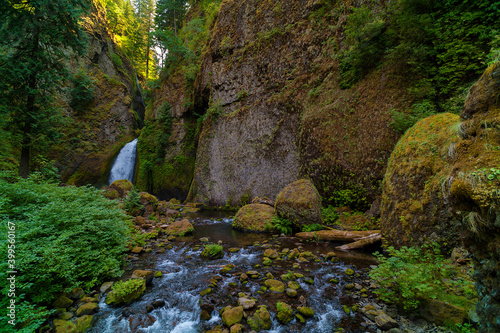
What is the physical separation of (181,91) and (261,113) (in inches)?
494

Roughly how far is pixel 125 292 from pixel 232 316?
2.36m

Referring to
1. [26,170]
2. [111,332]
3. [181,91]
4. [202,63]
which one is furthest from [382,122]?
[181,91]

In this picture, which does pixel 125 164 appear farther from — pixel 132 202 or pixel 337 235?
pixel 337 235

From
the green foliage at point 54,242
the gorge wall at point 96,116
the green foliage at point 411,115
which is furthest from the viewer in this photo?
the gorge wall at point 96,116

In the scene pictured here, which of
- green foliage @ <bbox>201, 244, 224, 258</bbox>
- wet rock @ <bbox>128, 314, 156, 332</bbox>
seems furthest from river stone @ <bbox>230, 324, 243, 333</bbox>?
green foliage @ <bbox>201, 244, 224, 258</bbox>

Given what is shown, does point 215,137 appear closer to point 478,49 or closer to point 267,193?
point 267,193

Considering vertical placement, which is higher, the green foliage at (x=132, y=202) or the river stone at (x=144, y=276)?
the green foliage at (x=132, y=202)

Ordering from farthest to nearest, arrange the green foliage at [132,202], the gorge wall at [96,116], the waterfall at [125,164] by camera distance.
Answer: the waterfall at [125,164], the gorge wall at [96,116], the green foliage at [132,202]

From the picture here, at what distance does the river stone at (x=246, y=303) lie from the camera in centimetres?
379

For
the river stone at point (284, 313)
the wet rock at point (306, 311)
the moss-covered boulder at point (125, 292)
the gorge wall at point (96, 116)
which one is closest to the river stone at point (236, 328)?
the river stone at point (284, 313)

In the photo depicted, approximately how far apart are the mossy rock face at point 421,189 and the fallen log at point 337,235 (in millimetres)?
1193

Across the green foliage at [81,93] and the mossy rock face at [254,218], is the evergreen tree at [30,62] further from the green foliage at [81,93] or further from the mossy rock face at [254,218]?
the green foliage at [81,93]

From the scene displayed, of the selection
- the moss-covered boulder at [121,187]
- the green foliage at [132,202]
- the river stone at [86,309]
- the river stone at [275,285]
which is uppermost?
the moss-covered boulder at [121,187]

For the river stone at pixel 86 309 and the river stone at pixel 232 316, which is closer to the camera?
the river stone at pixel 232 316
